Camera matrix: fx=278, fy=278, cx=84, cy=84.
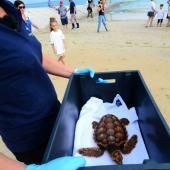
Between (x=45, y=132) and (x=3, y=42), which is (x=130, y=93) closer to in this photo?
(x=45, y=132)

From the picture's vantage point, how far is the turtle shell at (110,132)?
177 cm

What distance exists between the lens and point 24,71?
1.34 metres

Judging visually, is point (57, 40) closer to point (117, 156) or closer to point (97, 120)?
point (97, 120)

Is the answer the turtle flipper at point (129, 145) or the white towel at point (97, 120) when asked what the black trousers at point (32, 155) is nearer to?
the white towel at point (97, 120)

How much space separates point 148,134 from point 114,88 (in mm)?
576

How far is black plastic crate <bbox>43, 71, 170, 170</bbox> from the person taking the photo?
1256 millimetres

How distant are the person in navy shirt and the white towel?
0.29 metres

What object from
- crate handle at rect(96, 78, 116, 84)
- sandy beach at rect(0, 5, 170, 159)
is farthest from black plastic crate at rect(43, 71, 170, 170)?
sandy beach at rect(0, 5, 170, 159)

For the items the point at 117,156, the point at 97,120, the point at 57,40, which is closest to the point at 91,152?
the point at 117,156

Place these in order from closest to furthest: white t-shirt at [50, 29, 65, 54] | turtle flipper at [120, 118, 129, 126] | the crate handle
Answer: turtle flipper at [120, 118, 129, 126] < the crate handle < white t-shirt at [50, 29, 65, 54]

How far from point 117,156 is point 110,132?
0.27m

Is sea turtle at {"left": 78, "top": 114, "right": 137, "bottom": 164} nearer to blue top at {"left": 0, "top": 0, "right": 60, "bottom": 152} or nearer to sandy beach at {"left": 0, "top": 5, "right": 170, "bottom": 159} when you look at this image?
blue top at {"left": 0, "top": 0, "right": 60, "bottom": 152}

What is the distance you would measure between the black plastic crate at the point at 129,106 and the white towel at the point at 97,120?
0.12 feet

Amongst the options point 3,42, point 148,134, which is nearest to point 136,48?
point 148,134
